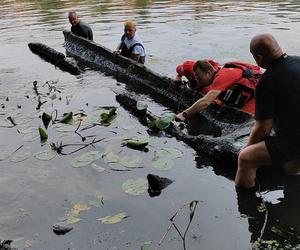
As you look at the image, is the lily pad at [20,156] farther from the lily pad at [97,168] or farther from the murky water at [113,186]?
the lily pad at [97,168]

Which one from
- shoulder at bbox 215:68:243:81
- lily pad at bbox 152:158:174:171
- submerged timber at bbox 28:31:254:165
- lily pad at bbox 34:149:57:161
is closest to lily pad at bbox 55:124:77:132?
lily pad at bbox 34:149:57:161

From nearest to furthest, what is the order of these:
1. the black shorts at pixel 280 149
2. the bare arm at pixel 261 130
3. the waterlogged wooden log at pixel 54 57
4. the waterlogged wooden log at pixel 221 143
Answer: the bare arm at pixel 261 130 < the black shorts at pixel 280 149 < the waterlogged wooden log at pixel 221 143 < the waterlogged wooden log at pixel 54 57

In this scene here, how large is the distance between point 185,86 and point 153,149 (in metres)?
2.22

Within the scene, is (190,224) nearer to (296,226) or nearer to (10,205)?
(296,226)

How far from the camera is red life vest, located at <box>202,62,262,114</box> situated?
717 cm

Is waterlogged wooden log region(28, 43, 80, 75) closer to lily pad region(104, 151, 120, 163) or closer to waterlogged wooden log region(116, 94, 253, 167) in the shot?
waterlogged wooden log region(116, 94, 253, 167)

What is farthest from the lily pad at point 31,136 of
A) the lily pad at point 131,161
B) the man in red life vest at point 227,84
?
the man in red life vest at point 227,84

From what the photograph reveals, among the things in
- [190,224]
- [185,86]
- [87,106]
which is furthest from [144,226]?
[87,106]

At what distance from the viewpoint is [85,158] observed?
7.24 meters

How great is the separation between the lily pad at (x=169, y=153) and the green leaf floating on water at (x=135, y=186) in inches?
33.3

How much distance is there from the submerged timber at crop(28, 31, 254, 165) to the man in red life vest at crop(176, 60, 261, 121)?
0.24m

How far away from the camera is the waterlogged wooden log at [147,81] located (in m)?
7.89

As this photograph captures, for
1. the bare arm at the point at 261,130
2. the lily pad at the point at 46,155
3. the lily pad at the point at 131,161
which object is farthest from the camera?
the lily pad at the point at 46,155

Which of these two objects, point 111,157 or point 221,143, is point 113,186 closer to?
point 111,157
